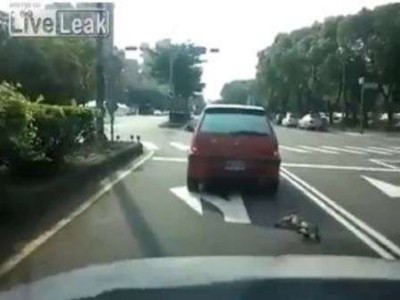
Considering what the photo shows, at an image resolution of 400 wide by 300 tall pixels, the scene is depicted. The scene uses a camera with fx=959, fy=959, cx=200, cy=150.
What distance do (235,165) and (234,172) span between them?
126mm

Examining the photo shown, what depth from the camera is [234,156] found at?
1692 cm

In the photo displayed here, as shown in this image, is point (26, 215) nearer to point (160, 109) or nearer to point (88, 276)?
point (88, 276)

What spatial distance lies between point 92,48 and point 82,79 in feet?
10.9

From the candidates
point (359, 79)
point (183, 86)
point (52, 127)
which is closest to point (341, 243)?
point (52, 127)

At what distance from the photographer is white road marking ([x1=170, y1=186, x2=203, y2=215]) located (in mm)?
14503

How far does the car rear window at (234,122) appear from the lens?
17.2 m

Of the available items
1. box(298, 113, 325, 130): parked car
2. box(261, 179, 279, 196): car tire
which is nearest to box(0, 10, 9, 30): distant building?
box(261, 179, 279, 196): car tire

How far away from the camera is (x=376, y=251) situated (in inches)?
416

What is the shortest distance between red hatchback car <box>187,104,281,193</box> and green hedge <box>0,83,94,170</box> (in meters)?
2.53

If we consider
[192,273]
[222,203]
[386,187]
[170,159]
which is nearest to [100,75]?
[170,159]

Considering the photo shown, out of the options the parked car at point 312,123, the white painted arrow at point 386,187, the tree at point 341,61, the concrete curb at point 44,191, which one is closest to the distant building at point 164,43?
the tree at point 341,61

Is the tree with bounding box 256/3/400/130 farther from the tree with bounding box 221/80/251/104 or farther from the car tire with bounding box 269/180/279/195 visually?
the car tire with bounding box 269/180/279/195

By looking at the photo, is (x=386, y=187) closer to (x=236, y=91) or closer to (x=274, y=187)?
(x=274, y=187)

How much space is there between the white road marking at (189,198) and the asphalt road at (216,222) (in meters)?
0.02
